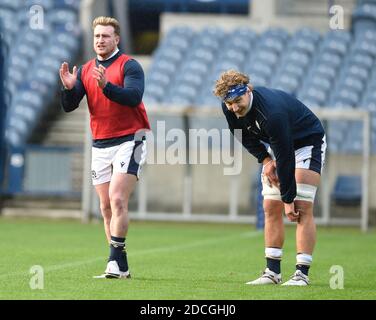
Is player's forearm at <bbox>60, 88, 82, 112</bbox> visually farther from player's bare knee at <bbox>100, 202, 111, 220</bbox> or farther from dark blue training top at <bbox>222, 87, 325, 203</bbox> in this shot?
dark blue training top at <bbox>222, 87, 325, 203</bbox>

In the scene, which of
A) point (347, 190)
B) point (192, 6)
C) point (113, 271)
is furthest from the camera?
point (192, 6)

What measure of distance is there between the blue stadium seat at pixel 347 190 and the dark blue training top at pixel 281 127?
41.2 ft

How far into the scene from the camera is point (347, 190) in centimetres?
2272

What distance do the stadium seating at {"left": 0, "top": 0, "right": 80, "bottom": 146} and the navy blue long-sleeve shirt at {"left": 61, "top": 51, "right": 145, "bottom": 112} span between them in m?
14.5

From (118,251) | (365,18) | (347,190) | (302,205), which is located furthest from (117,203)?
(365,18)

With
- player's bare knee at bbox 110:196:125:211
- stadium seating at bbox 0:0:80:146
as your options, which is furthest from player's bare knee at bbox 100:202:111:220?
stadium seating at bbox 0:0:80:146

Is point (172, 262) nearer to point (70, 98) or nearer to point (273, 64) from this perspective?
point (70, 98)

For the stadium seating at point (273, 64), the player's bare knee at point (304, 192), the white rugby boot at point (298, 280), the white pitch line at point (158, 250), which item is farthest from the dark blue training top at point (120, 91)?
the stadium seating at point (273, 64)

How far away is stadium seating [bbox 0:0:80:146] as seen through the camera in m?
26.4

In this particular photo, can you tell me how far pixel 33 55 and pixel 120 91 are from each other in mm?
19506

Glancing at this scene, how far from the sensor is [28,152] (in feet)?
78.8

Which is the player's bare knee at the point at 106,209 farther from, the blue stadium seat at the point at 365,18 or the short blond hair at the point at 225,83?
the blue stadium seat at the point at 365,18
